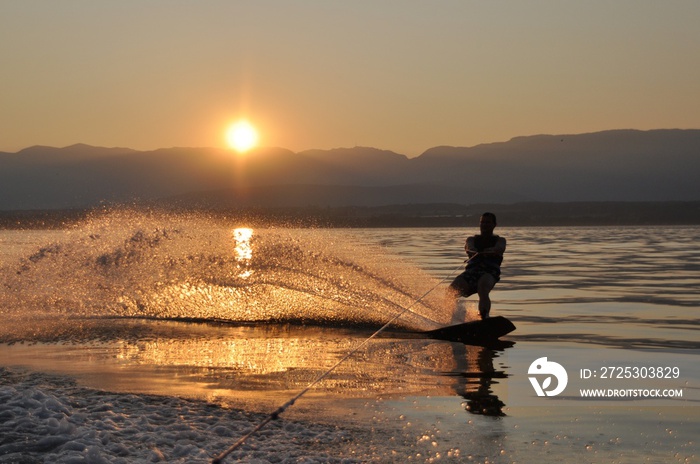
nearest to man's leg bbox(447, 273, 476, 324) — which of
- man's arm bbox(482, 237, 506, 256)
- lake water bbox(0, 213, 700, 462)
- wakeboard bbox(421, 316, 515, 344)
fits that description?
lake water bbox(0, 213, 700, 462)

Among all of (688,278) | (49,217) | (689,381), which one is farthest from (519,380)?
(49,217)

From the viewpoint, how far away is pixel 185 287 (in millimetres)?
18969

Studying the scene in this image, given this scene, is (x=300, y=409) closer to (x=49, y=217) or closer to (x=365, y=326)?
(x=365, y=326)

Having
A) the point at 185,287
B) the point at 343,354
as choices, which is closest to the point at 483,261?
the point at 343,354

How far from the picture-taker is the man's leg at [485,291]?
13121 mm

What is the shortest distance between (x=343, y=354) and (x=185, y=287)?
8.57 meters

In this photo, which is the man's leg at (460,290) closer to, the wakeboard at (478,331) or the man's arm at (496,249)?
the man's arm at (496,249)

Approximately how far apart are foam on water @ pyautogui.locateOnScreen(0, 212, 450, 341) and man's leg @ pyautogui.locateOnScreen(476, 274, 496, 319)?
935 mm

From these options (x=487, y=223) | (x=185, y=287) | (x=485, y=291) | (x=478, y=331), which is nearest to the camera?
(x=478, y=331)

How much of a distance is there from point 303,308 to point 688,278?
12.1 meters

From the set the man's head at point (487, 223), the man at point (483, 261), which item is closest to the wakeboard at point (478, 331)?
the man at point (483, 261)

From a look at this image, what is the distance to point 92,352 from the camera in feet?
37.2

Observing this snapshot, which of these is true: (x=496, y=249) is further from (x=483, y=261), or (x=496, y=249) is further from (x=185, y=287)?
(x=185, y=287)

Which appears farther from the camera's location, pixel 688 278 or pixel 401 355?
pixel 688 278
